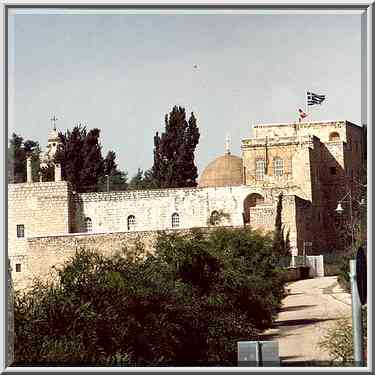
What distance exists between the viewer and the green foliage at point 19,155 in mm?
8047

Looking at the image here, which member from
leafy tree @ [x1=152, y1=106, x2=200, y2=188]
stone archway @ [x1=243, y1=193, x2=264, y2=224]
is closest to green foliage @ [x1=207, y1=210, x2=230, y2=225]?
stone archway @ [x1=243, y1=193, x2=264, y2=224]

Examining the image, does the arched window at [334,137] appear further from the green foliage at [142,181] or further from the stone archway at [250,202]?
the green foliage at [142,181]

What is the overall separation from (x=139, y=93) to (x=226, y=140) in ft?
2.61

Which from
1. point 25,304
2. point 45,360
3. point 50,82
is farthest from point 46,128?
point 45,360

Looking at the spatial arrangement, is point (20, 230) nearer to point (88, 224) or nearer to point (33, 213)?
point (33, 213)

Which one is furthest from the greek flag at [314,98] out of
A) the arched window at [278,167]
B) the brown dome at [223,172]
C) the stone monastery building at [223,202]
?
the arched window at [278,167]

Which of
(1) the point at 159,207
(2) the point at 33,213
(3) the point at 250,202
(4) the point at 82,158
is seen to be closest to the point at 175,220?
(1) the point at 159,207

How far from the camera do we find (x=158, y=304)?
9172mm

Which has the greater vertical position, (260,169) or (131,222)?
(260,169)

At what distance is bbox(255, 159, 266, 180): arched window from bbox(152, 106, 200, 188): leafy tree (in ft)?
3.65

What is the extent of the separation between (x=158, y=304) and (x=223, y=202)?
6.69 feet

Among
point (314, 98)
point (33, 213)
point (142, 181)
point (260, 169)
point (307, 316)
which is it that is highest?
point (314, 98)

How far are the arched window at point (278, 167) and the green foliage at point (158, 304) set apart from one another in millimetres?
1561

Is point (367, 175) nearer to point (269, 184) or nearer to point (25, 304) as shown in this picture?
point (25, 304)
